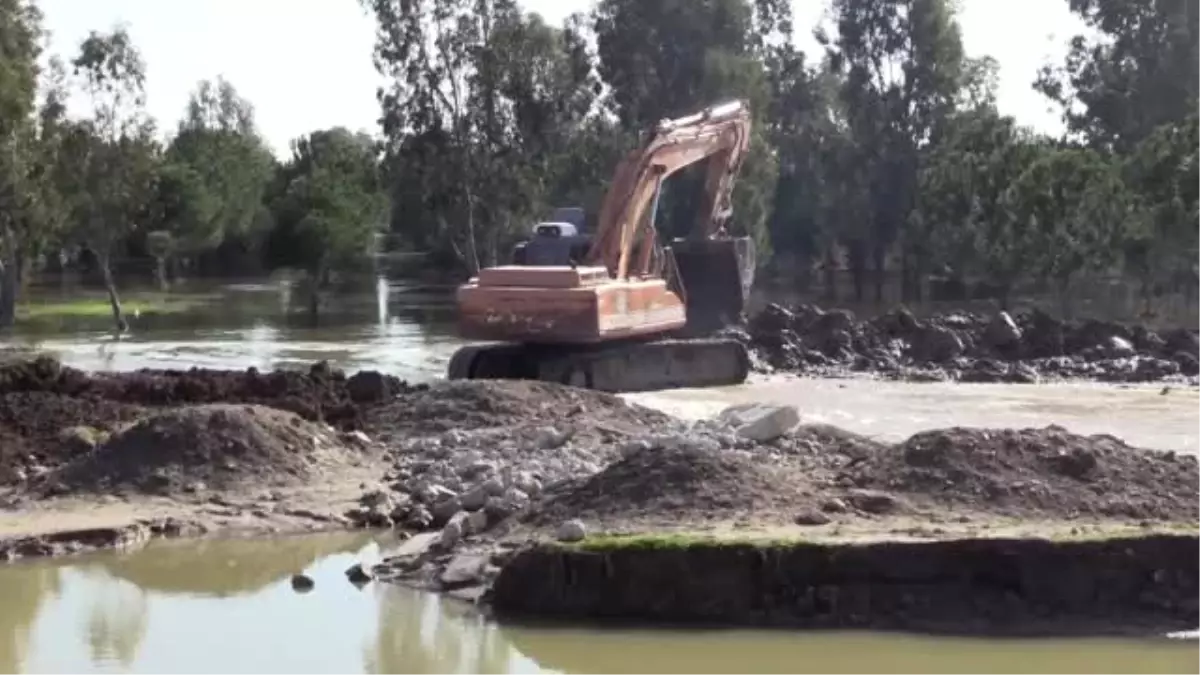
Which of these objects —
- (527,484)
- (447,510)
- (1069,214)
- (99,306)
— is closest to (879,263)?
(1069,214)

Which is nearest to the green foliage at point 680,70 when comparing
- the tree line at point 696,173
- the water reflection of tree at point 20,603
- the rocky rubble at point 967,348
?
the tree line at point 696,173

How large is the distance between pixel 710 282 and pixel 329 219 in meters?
26.1

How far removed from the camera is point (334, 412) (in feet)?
61.0

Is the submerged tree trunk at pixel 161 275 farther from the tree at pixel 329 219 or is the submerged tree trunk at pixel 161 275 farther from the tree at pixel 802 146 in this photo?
the tree at pixel 802 146

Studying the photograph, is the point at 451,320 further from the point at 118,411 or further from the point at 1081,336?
the point at 118,411

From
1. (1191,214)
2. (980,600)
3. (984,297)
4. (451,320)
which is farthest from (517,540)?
(984,297)

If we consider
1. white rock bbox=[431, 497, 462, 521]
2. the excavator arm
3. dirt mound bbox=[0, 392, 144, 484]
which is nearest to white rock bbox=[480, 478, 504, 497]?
white rock bbox=[431, 497, 462, 521]

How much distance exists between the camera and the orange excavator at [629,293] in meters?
21.5

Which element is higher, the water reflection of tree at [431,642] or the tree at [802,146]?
the tree at [802,146]

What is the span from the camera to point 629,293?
72.8 ft

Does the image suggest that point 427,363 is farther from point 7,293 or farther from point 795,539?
point 795,539

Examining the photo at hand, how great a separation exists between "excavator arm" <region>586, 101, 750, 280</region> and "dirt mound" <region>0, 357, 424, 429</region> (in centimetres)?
368

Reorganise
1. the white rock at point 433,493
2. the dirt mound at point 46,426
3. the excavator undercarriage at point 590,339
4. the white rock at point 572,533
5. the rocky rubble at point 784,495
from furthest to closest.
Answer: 1. the excavator undercarriage at point 590,339
2. the dirt mound at point 46,426
3. the white rock at point 433,493
4. the rocky rubble at point 784,495
5. the white rock at point 572,533

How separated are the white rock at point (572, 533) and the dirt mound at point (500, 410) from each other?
18.3 feet
